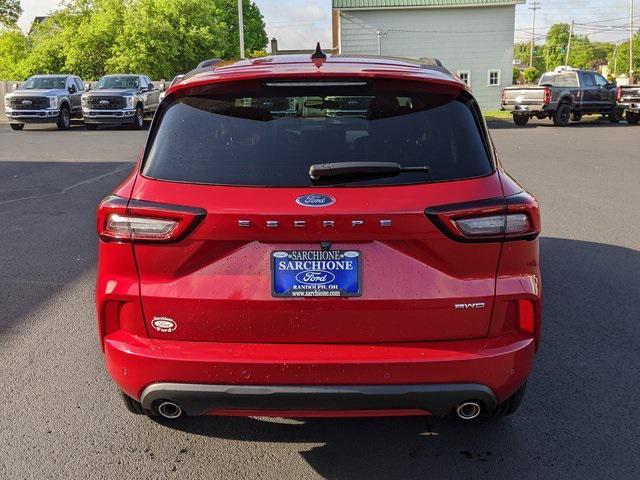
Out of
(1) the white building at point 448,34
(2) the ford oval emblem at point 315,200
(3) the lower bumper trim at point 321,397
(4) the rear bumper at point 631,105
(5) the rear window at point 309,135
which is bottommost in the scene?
(3) the lower bumper trim at point 321,397

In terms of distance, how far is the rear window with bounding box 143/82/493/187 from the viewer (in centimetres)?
289

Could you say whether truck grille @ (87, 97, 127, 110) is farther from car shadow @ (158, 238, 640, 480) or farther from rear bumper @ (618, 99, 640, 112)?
car shadow @ (158, 238, 640, 480)

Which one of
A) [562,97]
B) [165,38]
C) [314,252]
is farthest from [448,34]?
[314,252]

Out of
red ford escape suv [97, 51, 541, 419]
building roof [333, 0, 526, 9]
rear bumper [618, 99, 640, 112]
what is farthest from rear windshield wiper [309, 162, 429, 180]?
building roof [333, 0, 526, 9]

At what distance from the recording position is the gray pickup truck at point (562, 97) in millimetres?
Result: 27766

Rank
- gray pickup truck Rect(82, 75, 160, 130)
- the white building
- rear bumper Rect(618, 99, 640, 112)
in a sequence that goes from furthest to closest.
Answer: the white building → rear bumper Rect(618, 99, 640, 112) → gray pickup truck Rect(82, 75, 160, 130)

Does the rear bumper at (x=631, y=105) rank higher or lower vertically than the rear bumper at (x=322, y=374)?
higher

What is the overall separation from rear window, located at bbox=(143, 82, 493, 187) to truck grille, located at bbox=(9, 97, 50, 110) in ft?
83.0

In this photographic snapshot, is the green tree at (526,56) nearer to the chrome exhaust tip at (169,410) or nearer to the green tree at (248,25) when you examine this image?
the green tree at (248,25)

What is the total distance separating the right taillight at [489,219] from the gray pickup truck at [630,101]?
30.0 m

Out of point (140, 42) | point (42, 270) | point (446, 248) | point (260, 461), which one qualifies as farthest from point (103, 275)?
point (140, 42)

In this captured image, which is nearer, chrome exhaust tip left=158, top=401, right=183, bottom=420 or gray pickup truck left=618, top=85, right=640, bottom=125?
chrome exhaust tip left=158, top=401, right=183, bottom=420

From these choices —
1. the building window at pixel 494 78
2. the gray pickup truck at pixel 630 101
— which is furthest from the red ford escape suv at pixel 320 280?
the building window at pixel 494 78

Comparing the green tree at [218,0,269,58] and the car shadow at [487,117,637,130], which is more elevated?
the green tree at [218,0,269,58]
